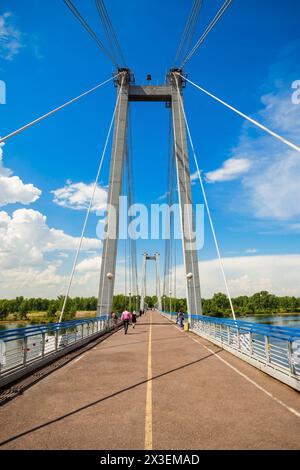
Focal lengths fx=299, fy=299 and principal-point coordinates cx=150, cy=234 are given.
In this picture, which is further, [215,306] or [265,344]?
[215,306]

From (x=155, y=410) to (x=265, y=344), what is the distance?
14.6ft

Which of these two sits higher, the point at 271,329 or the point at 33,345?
the point at 271,329

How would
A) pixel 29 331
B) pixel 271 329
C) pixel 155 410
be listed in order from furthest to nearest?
pixel 29 331, pixel 271 329, pixel 155 410

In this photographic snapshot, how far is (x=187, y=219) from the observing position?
23.7 m

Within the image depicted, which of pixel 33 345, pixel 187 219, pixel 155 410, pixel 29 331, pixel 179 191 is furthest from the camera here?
pixel 179 191

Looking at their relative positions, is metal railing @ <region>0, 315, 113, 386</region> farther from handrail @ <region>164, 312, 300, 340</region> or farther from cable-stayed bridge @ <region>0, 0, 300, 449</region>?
handrail @ <region>164, 312, 300, 340</region>

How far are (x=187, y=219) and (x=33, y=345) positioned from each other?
54.5 ft

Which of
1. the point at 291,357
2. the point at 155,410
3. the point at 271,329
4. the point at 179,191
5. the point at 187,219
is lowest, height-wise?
the point at 155,410

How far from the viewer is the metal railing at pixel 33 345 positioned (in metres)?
7.34

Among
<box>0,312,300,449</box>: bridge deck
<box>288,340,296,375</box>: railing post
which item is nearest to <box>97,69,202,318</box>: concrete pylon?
<box>0,312,300,449</box>: bridge deck

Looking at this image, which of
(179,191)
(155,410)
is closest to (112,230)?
(179,191)

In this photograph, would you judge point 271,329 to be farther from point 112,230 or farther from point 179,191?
point 179,191
